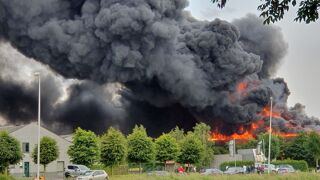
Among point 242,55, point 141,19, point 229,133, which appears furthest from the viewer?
point 229,133

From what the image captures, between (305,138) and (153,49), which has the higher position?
(153,49)

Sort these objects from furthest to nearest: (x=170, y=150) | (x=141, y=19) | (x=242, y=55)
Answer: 1. (x=242, y=55)
2. (x=141, y=19)
3. (x=170, y=150)

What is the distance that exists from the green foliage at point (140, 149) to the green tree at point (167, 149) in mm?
2627

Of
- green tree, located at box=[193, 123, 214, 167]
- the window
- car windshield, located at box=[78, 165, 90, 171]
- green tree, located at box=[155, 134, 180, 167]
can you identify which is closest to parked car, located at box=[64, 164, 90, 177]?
car windshield, located at box=[78, 165, 90, 171]

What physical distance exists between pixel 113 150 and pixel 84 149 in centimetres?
312

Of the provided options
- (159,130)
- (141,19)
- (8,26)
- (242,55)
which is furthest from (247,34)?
(8,26)

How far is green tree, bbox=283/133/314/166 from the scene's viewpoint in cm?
7612

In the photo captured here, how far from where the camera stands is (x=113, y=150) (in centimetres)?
5509

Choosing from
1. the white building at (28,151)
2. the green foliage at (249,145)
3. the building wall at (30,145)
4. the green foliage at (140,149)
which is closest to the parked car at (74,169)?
the green foliage at (140,149)

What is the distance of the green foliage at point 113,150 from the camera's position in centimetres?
5517

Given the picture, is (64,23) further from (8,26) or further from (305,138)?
(305,138)

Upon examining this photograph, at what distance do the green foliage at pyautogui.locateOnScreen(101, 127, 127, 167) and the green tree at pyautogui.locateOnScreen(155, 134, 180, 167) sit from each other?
6.52m

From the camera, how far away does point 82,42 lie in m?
79.7

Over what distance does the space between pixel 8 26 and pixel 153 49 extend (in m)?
21.8
